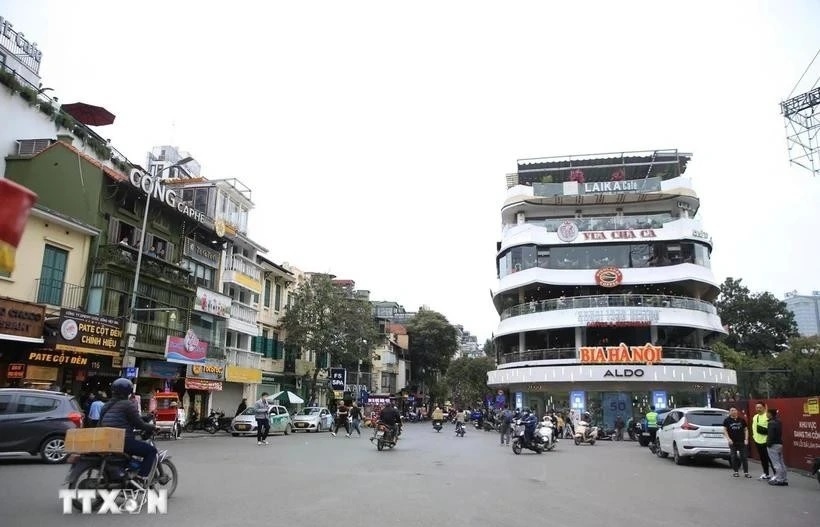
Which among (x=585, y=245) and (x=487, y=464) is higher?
(x=585, y=245)

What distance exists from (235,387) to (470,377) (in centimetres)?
4088

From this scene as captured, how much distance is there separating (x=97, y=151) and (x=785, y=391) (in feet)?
149

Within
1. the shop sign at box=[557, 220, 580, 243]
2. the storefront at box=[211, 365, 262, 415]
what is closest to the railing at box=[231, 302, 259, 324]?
the storefront at box=[211, 365, 262, 415]

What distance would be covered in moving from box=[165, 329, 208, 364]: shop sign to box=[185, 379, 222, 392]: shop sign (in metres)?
1.48

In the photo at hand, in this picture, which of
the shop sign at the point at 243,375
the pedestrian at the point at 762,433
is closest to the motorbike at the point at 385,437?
the pedestrian at the point at 762,433

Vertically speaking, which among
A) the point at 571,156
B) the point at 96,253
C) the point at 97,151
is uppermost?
the point at 571,156

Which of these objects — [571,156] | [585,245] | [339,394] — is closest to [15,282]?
[339,394]

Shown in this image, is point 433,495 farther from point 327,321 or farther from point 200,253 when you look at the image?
point 327,321

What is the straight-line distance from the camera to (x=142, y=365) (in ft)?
91.4

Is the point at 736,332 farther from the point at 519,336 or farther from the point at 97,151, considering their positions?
the point at 97,151

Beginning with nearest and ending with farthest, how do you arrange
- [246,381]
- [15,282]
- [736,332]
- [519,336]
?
[15,282]
[246,381]
[519,336]
[736,332]

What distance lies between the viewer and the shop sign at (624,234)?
47.2 metres

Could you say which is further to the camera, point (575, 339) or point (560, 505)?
point (575, 339)

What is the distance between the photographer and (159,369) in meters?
28.9
